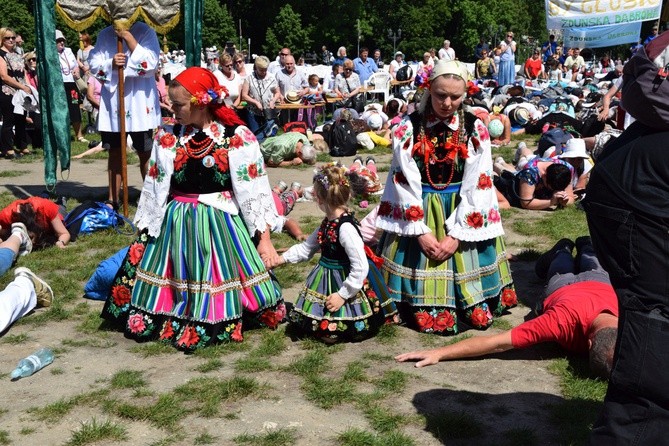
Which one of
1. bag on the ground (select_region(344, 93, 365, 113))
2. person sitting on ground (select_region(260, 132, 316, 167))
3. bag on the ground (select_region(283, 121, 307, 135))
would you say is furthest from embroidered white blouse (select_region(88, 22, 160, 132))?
bag on the ground (select_region(344, 93, 365, 113))

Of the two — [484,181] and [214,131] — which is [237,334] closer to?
[214,131]

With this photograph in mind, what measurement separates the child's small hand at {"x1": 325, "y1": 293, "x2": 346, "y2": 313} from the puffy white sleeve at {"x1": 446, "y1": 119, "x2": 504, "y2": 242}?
817 millimetres

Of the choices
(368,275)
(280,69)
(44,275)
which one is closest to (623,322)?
(368,275)

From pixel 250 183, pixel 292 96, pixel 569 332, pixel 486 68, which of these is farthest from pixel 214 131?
pixel 486 68

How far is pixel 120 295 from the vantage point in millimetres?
5422

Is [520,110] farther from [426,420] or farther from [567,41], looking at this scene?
[426,420]

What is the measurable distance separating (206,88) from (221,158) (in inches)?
16.9

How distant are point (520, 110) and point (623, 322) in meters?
12.4

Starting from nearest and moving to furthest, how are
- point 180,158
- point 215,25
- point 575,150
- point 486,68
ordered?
point 180,158, point 575,150, point 486,68, point 215,25

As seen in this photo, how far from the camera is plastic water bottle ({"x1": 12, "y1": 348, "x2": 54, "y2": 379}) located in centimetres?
478

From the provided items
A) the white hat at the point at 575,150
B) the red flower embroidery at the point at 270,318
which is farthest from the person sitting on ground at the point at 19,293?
the white hat at the point at 575,150

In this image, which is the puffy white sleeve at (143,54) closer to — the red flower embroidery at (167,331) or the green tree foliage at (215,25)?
the red flower embroidery at (167,331)

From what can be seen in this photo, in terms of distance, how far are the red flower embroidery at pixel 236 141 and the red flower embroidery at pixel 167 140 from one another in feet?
1.17

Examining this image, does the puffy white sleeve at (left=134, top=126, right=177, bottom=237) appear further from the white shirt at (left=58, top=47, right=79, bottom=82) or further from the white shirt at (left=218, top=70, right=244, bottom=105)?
the white shirt at (left=58, top=47, right=79, bottom=82)
